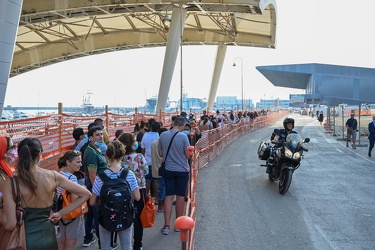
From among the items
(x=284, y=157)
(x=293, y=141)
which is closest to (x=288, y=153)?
(x=284, y=157)

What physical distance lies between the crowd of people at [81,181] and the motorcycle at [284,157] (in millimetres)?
3221

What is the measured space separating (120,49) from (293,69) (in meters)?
78.5

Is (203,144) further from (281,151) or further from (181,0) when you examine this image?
(181,0)

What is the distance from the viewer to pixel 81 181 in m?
5.68

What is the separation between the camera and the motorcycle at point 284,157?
10.1m

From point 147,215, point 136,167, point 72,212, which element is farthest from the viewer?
point 136,167

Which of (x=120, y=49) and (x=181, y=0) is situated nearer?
(x=181, y=0)

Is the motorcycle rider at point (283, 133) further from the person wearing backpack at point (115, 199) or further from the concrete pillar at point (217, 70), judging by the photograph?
the concrete pillar at point (217, 70)

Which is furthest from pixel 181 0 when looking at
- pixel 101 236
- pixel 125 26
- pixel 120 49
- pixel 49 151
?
pixel 101 236

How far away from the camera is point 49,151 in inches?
441

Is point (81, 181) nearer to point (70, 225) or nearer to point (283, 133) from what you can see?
point (70, 225)

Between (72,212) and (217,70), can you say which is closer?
(72,212)

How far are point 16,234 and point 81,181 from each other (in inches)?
87.0

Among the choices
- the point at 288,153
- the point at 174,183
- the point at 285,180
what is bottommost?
the point at 285,180
